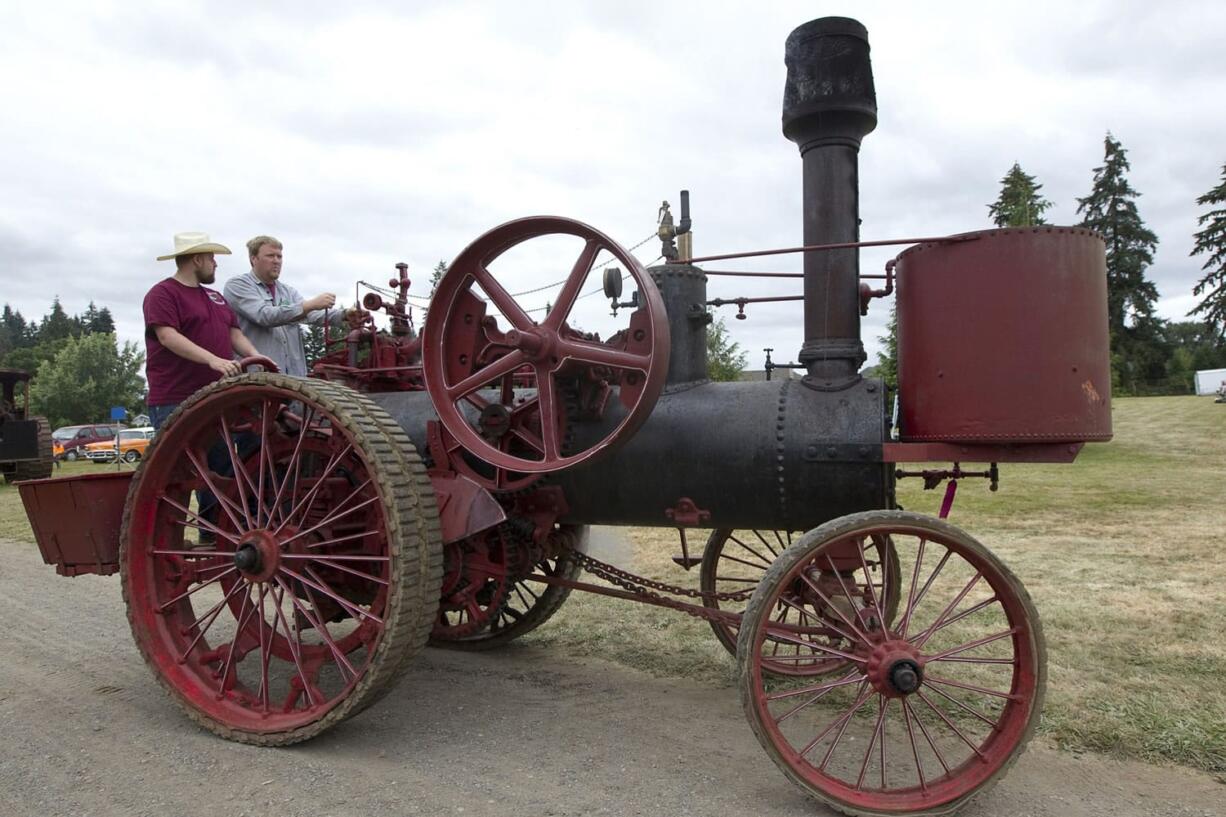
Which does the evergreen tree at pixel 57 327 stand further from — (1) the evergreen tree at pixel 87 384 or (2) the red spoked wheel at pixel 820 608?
(2) the red spoked wheel at pixel 820 608

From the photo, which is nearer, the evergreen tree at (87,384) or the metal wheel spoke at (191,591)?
the metal wheel spoke at (191,591)

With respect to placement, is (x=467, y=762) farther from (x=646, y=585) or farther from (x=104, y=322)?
(x=104, y=322)

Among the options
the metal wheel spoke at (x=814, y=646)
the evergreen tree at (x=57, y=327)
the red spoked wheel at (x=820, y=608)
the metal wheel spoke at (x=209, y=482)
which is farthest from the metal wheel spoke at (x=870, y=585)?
the evergreen tree at (x=57, y=327)

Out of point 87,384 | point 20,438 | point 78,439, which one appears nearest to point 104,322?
point 87,384

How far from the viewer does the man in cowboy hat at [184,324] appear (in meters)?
3.97

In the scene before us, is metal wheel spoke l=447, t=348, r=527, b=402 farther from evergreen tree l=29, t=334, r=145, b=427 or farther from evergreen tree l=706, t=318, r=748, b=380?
evergreen tree l=29, t=334, r=145, b=427

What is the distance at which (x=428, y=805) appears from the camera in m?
2.90

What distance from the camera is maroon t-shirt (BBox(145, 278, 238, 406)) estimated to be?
4.00m

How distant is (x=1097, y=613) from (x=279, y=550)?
15.1 ft

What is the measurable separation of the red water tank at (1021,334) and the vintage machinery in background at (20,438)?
606 inches

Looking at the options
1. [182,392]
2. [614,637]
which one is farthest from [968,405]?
[182,392]

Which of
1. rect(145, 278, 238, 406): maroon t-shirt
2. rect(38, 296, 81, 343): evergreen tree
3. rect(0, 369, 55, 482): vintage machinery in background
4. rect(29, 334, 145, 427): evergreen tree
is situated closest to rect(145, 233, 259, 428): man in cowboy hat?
rect(145, 278, 238, 406): maroon t-shirt

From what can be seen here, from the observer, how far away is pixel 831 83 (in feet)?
11.1

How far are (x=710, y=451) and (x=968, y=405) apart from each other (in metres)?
0.98
